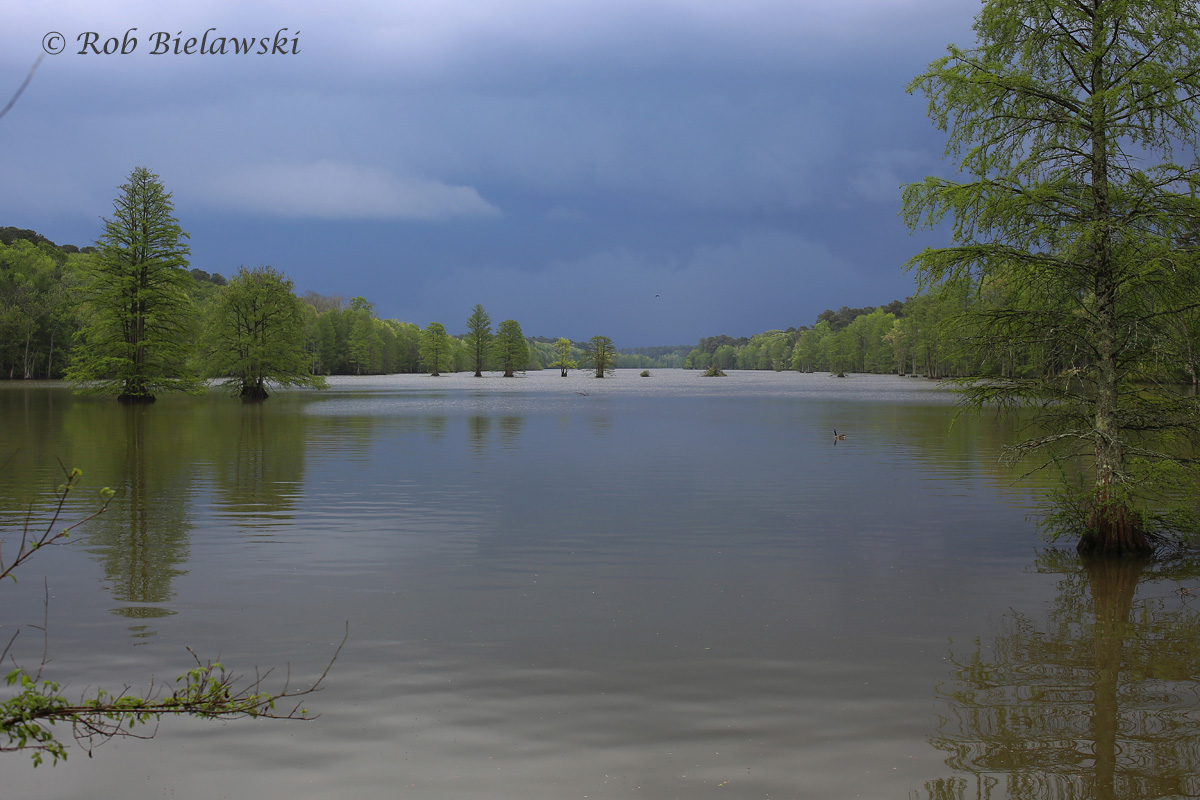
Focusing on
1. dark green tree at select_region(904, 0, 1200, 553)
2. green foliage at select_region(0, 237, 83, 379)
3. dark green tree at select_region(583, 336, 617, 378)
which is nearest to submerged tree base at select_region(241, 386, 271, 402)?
green foliage at select_region(0, 237, 83, 379)

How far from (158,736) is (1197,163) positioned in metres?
14.4

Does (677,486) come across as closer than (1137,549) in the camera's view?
No

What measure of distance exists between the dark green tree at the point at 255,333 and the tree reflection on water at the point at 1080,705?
5761 cm

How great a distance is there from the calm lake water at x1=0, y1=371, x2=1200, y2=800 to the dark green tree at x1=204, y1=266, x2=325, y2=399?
41.9m

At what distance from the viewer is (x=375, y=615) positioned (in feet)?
30.2

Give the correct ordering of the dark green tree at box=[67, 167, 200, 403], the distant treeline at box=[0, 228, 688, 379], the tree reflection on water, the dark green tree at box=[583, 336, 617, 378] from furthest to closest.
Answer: the dark green tree at box=[583, 336, 617, 378]
the distant treeline at box=[0, 228, 688, 379]
the dark green tree at box=[67, 167, 200, 403]
the tree reflection on water

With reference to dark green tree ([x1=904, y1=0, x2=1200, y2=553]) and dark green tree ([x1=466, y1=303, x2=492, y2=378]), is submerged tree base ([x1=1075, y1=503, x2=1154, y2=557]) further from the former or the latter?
dark green tree ([x1=466, y1=303, x2=492, y2=378])

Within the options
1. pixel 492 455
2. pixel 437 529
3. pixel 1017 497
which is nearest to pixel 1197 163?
pixel 1017 497

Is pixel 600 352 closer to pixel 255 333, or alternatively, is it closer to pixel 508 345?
pixel 508 345

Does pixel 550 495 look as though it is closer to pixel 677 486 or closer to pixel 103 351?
pixel 677 486

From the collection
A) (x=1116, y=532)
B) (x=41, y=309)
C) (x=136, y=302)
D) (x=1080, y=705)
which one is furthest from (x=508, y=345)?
(x=1080, y=705)

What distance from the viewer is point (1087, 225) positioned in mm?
11086

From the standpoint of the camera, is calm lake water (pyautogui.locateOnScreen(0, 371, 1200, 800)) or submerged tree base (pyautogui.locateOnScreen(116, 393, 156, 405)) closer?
calm lake water (pyautogui.locateOnScreen(0, 371, 1200, 800))

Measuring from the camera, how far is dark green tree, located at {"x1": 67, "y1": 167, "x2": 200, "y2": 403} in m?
49.4
